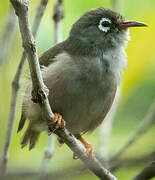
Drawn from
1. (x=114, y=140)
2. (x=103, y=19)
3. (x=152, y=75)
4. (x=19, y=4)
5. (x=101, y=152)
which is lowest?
(x=114, y=140)

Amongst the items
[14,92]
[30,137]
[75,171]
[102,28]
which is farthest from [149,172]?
[30,137]

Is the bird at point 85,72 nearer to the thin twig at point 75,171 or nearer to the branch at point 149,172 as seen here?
the thin twig at point 75,171

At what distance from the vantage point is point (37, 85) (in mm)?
4062

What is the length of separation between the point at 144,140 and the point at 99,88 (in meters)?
1.43

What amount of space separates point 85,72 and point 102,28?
1.03 m

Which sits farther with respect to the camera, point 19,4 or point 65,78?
point 65,78

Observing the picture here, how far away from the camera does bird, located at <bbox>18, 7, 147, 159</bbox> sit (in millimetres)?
5801

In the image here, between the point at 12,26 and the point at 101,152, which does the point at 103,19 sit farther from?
the point at 101,152

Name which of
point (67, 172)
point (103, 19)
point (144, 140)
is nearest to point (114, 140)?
point (144, 140)

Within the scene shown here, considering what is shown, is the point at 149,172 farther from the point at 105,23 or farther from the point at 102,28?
the point at 105,23

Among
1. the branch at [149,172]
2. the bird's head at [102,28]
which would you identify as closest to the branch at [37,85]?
the branch at [149,172]

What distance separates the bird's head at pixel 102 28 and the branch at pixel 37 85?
1.96 metres

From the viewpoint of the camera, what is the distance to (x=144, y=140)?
6645 mm

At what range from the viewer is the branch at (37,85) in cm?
342
